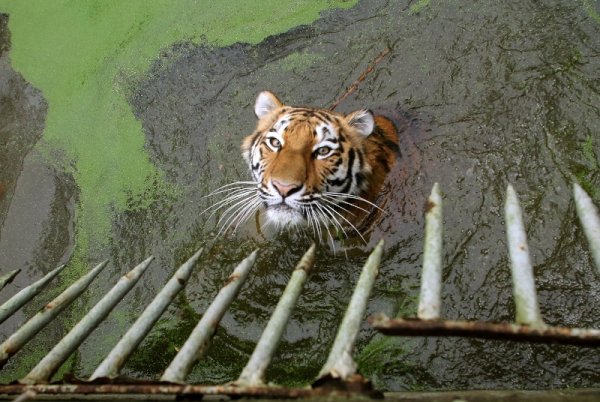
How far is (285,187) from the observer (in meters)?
2.45

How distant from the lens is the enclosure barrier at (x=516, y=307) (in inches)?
47.3

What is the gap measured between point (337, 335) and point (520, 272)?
467 millimetres

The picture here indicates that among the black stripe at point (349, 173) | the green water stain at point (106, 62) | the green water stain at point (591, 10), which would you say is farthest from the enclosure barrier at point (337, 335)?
the green water stain at point (591, 10)

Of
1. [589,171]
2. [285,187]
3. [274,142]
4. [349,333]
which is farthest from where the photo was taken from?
[589,171]

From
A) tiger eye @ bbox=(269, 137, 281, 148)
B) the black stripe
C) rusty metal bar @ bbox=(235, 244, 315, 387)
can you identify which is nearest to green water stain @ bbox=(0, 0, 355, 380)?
tiger eye @ bbox=(269, 137, 281, 148)

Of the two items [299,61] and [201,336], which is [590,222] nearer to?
[201,336]

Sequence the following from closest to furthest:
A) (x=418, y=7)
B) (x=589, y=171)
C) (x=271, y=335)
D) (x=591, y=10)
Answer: (x=271, y=335) < (x=589, y=171) < (x=591, y=10) < (x=418, y=7)

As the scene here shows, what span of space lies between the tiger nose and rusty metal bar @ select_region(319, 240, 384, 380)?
3.19 feet

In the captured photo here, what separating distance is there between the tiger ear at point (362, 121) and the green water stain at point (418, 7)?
1149 millimetres

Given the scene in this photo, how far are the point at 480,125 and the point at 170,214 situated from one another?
A: 5.93 ft

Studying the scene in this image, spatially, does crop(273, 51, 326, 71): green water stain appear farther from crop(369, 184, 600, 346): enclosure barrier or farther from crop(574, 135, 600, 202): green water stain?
crop(369, 184, 600, 346): enclosure barrier

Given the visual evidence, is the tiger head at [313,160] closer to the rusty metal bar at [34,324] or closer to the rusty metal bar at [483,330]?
the rusty metal bar at [34,324]

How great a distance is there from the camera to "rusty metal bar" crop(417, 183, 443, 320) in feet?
4.15

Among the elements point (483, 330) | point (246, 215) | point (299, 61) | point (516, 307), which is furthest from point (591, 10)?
point (483, 330)
